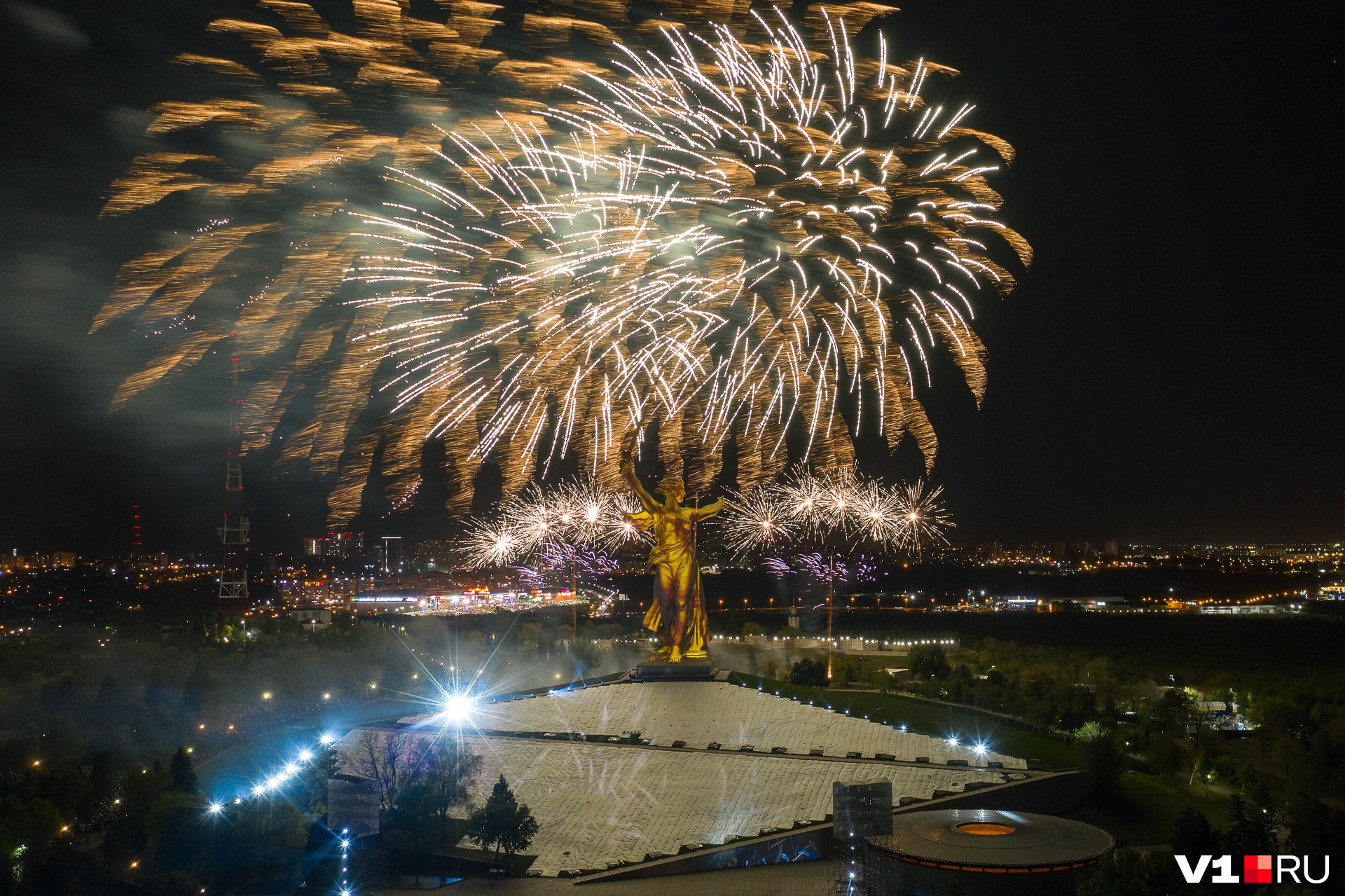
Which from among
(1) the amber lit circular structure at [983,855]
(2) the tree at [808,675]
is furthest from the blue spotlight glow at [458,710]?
(1) the amber lit circular structure at [983,855]

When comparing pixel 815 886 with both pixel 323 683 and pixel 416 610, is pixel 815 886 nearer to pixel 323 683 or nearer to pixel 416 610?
pixel 323 683

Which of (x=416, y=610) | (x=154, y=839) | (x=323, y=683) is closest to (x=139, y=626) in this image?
(x=323, y=683)

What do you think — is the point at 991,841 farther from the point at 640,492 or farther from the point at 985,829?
the point at 640,492

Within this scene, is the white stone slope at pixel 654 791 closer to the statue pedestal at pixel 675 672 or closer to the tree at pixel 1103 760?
the tree at pixel 1103 760

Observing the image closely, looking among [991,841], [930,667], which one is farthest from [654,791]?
[930,667]
